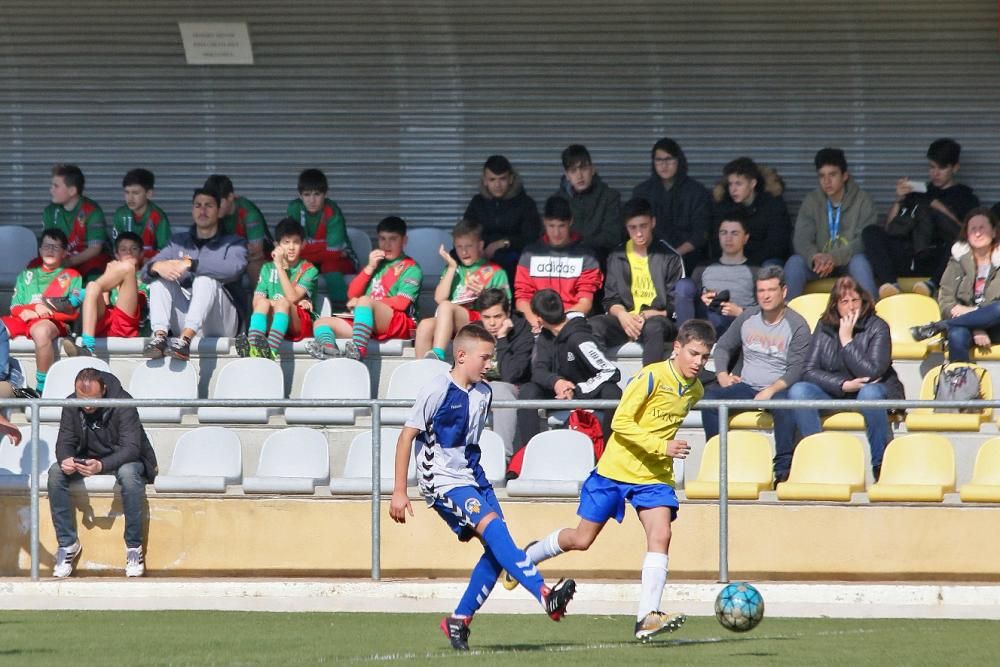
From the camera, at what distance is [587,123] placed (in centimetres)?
1573

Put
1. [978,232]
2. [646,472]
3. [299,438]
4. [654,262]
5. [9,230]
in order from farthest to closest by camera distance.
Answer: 1. [9,230]
2. [654,262]
3. [978,232]
4. [299,438]
5. [646,472]

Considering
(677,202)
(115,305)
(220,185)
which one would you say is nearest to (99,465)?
(115,305)

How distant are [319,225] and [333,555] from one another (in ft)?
14.0

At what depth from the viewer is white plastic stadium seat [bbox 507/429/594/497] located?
1085 cm

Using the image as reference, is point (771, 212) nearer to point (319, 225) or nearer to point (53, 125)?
point (319, 225)

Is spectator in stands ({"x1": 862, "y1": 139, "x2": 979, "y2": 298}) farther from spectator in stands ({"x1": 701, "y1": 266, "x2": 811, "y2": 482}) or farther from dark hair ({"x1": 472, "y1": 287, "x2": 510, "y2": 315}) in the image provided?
dark hair ({"x1": 472, "y1": 287, "x2": 510, "y2": 315})

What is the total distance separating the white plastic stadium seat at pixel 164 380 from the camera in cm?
1273

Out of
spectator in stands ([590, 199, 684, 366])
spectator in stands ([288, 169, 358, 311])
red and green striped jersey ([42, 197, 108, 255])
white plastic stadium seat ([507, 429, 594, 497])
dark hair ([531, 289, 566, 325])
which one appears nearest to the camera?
white plastic stadium seat ([507, 429, 594, 497])

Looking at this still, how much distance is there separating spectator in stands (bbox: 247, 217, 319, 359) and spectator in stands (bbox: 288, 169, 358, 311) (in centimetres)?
49

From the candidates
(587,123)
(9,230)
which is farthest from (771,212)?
(9,230)

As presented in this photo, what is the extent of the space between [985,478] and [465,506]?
4037mm

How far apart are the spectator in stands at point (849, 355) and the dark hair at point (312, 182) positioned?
4.80 meters

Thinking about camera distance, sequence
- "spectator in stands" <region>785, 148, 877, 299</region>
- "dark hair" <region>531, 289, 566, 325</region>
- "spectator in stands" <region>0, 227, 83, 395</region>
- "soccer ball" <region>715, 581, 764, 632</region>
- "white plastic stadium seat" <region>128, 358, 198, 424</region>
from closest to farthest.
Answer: "soccer ball" <region>715, 581, 764, 632</region> < "dark hair" <region>531, 289, 566, 325</region> < "white plastic stadium seat" <region>128, 358, 198, 424</region> < "spectator in stands" <region>0, 227, 83, 395</region> < "spectator in stands" <region>785, 148, 877, 299</region>

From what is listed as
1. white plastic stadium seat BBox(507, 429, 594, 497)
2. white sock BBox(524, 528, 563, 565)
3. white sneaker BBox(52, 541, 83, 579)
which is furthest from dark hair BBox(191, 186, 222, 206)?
white sock BBox(524, 528, 563, 565)
